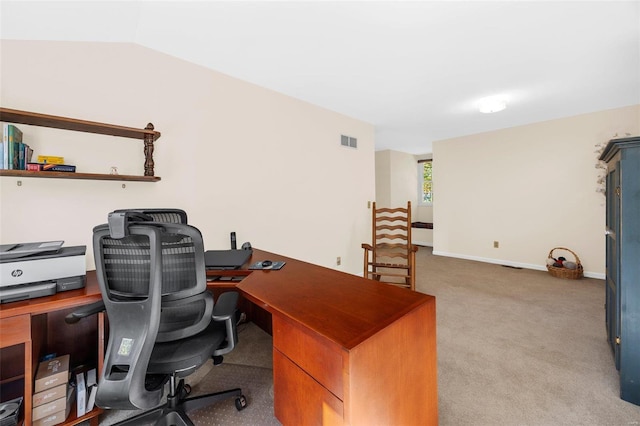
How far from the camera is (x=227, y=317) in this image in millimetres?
1203

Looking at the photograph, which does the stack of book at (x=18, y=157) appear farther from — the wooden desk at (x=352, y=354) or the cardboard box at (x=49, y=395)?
the wooden desk at (x=352, y=354)

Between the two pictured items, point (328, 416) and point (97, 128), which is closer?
point (328, 416)

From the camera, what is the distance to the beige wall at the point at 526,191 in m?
3.68

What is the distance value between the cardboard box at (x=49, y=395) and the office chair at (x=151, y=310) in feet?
1.18

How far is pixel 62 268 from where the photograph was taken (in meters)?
1.34

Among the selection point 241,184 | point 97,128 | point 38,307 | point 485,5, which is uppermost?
point 485,5

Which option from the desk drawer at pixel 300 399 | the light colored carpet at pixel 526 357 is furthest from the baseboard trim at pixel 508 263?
the desk drawer at pixel 300 399

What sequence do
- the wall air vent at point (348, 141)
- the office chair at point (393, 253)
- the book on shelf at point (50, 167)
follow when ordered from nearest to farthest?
the book on shelf at point (50, 167) → the office chair at point (393, 253) → the wall air vent at point (348, 141)

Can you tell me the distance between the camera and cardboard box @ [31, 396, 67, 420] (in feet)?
4.07

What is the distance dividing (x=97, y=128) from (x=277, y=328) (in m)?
1.80

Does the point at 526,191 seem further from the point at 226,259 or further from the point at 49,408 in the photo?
the point at 49,408

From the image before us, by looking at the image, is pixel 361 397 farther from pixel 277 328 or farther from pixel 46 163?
pixel 46 163

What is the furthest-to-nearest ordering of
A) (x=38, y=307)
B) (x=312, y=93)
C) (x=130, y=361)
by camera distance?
(x=312, y=93)
(x=38, y=307)
(x=130, y=361)

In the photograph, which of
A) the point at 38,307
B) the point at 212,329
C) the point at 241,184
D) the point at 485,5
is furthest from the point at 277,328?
the point at 485,5
